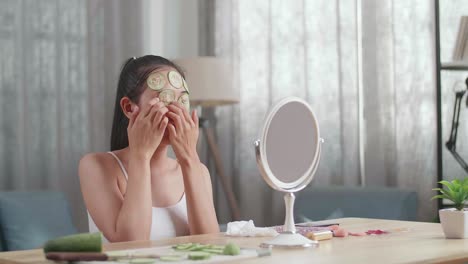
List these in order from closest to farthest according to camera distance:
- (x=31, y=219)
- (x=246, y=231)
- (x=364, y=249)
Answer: (x=364, y=249) < (x=246, y=231) < (x=31, y=219)

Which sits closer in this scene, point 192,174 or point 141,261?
point 141,261

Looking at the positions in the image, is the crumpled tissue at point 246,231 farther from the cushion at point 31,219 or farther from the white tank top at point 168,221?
the cushion at point 31,219

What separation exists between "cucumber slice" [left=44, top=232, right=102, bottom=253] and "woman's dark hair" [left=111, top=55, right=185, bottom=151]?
762 mm

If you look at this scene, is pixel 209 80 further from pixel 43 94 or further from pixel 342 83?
pixel 43 94

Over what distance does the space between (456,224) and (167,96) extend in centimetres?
74

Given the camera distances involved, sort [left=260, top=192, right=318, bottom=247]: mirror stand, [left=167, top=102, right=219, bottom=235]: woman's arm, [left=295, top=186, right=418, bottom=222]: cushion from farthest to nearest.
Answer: [left=295, top=186, right=418, bottom=222]: cushion < [left=167, top=102, right=219, bottom=235]: woman's arm < [left=260, top=192, right=318, bottom=247]: mirror stand

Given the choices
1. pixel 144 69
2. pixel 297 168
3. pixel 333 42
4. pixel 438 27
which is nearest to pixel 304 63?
pixel 333 42

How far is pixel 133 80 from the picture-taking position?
2.07 meters

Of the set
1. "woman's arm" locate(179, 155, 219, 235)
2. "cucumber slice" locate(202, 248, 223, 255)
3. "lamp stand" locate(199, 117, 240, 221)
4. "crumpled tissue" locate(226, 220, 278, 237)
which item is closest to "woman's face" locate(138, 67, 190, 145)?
"woman's arm" locate(179, 155, 219, 235)

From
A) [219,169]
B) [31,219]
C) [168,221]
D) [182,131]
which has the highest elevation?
[182,131]

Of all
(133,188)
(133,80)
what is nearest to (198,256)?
Result: (133,188)

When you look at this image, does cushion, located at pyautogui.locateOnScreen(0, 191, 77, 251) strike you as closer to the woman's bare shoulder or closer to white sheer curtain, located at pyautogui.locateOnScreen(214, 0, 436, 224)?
white sheer curtain, located at pyautogui.locateOnScreen(214, 0, 436, 224)

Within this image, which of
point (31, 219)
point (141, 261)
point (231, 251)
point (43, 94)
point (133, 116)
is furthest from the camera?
point (43, 94)

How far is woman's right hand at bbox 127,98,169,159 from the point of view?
6.29ft
